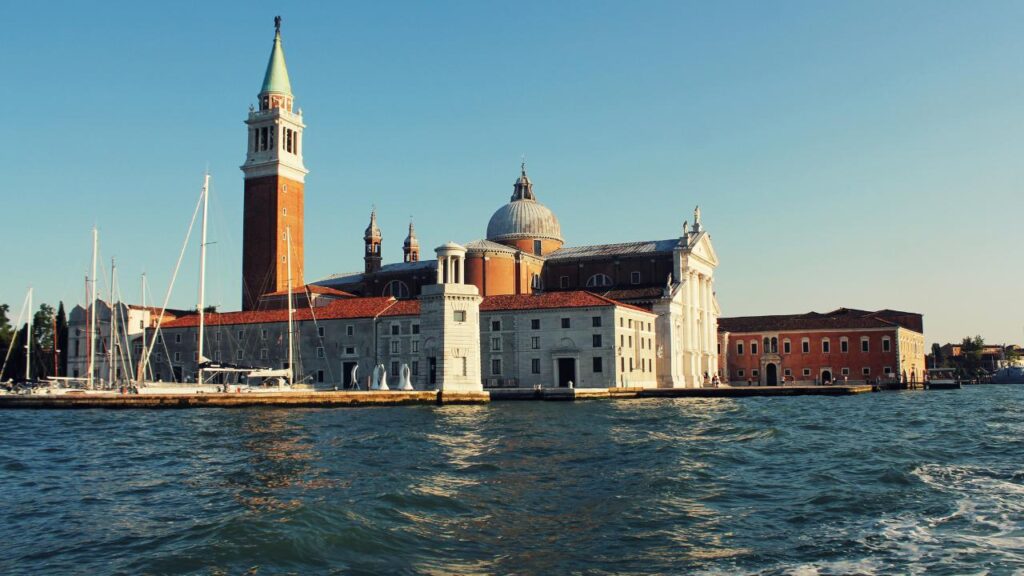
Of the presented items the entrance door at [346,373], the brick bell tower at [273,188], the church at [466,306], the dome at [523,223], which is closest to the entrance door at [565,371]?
the church at [466,306]

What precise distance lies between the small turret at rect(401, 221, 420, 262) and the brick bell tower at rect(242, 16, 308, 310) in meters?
10.7

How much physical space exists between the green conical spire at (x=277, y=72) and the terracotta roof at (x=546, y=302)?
929 inches

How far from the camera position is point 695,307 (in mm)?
58250

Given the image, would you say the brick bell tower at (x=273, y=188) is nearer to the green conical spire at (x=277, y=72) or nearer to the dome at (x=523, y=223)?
the green conical spire at (x=277, y=72)

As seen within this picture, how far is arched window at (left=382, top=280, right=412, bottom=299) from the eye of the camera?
60688mm

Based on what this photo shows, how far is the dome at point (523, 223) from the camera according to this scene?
61.3 meters

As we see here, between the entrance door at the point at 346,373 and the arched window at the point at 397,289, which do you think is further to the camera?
the arched window at the point at 397,289

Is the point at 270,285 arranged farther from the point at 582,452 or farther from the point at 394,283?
the point at 582,452

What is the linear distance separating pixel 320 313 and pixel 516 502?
39.5 metres

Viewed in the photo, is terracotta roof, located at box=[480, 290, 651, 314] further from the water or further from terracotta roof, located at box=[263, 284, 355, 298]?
the water

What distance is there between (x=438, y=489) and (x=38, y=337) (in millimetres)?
62444

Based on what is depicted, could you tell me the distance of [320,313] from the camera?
164 feet

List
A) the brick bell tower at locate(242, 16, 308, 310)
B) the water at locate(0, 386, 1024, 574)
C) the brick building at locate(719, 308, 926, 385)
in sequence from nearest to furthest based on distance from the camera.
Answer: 1. the water at locate(0, 386, 1024, 574)
2. the brick bell tower at locate(242, 16, 308, 310)
3. the brick building at locate(719, 308, 926, 385)

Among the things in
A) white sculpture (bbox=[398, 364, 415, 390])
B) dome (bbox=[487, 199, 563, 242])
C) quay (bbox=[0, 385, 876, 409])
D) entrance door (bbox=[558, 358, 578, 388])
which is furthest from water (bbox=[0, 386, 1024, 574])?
dome (bbox=[487, 199, 563, 242])
